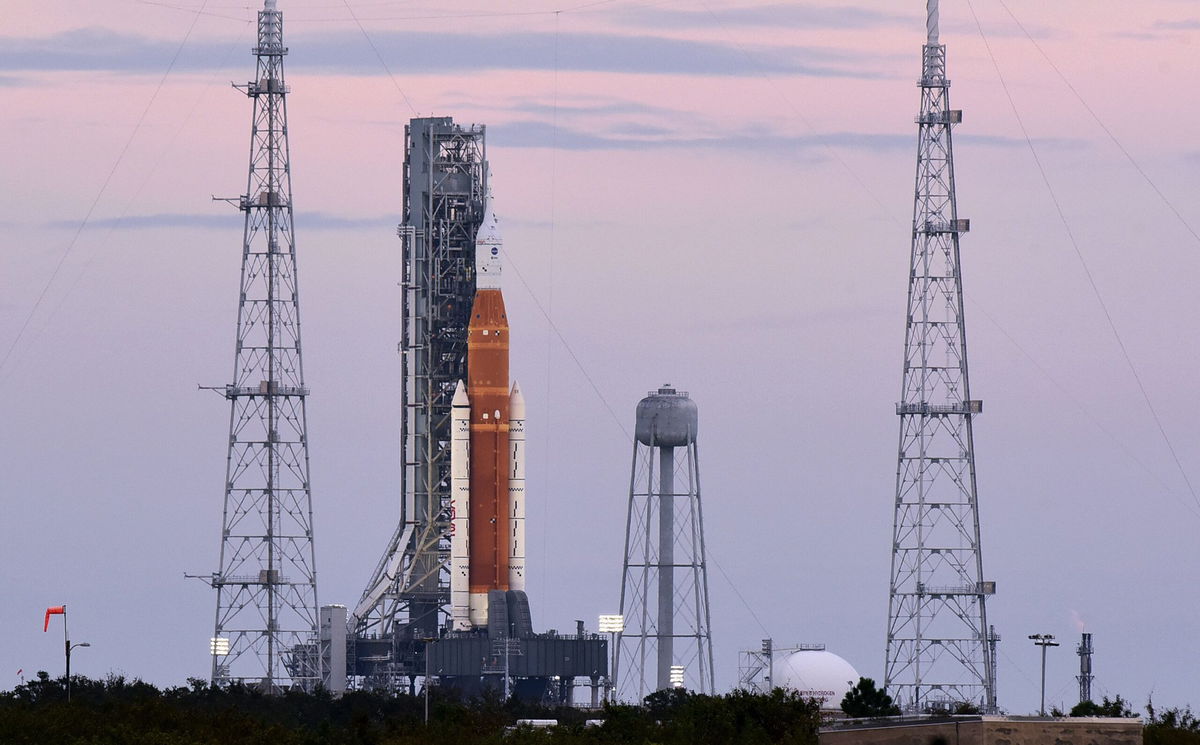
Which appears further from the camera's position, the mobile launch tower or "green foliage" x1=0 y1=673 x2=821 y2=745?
the mobile launch tower

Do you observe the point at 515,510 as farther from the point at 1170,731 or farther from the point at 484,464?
the point at 1170,731

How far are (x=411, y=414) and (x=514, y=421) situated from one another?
21.0 feet

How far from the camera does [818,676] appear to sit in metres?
131

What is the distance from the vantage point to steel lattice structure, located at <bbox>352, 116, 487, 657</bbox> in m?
140

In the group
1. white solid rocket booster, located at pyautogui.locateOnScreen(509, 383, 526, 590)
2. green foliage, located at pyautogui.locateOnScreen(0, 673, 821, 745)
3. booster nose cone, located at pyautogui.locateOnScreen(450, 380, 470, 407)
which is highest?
booster nose cone, located at pyautogui.locateOnScreen(450, 380, 470, 407)

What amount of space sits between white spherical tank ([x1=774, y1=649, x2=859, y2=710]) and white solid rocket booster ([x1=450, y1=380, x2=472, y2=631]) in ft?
52.8

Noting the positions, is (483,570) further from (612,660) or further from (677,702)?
(677,702)

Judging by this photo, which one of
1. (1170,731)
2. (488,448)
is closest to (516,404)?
(488,448)

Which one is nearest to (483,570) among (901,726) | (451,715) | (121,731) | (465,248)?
(465,248)

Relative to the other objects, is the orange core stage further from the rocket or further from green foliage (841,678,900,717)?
green foliage (841,678,900,717)

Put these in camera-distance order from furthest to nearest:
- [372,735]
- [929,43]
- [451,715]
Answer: [929,43], [451,715], [372,735]

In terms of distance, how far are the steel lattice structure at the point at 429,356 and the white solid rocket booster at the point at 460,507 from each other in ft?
9.16

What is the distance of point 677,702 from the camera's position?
118 meters

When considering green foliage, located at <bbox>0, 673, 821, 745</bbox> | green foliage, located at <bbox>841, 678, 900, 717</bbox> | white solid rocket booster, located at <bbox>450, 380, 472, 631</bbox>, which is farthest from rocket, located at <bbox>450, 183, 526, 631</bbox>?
green foliage, located at <bbox>841, 678, 900, 717</bbox>
